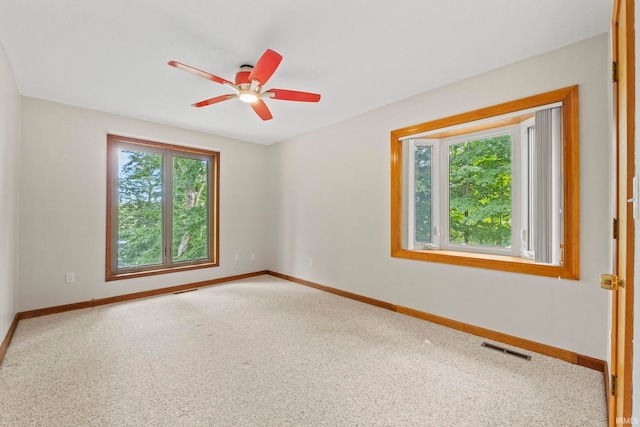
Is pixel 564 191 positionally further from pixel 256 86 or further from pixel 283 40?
pixel 256 86

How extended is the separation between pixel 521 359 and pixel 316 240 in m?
2.85

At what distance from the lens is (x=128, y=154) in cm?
408

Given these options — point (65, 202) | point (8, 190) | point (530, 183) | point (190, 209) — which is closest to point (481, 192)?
point (530, 183)

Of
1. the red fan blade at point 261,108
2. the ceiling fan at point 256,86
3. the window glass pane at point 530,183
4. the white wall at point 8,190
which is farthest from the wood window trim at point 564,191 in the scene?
the white wall at point 8,190

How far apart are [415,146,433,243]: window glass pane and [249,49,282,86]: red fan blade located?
2.04 meters

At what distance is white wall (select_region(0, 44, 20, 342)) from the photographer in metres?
2.36

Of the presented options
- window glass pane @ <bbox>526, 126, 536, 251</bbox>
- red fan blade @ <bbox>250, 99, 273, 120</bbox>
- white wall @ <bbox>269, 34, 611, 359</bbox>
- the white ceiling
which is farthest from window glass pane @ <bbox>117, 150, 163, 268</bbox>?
window glass pane @ <bbox>526, 126, 536, 251</bbox>

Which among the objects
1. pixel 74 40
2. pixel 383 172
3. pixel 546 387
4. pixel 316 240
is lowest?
pixel 546 387

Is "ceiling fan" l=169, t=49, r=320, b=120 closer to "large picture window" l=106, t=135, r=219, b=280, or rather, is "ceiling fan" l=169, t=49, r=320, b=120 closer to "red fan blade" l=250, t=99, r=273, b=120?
"red fan blade" l=250, t=99, r=273, b=120

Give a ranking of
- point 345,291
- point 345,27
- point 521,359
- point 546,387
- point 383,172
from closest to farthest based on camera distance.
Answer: point 546,387 < point 345,27 < point 521,359 < point 383,172 < point 345,291

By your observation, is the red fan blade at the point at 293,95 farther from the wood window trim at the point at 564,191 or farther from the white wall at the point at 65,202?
the white wall at the point at 65,202

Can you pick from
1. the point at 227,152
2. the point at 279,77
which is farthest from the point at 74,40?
the point at 227,152

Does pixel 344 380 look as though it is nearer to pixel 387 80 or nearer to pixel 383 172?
pixel 383 172

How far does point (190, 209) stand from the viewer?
15.4ft
